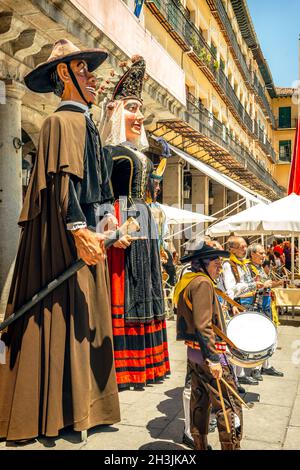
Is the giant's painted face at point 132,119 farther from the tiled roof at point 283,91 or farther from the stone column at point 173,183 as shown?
the tiled roof at point 283,91

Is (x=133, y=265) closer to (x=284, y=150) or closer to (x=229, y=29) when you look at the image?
(x=229, y=29)

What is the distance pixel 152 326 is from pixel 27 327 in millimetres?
1653

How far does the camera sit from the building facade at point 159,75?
7.02m

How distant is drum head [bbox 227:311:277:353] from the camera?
354 centimetres

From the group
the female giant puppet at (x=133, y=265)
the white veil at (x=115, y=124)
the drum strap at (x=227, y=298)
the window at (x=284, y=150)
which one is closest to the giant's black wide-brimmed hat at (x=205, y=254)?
the drum strap at (x=227, y=298)

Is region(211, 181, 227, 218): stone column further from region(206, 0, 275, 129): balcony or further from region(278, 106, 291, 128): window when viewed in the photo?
region(278, 106, 291, 128): window

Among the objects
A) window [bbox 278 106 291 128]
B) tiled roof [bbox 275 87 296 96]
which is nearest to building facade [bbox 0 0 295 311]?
tiled roof [bbox 275 87 296 96]

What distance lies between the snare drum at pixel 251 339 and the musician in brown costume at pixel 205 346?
99 mm

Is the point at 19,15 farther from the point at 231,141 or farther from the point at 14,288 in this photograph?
the point at 231,141

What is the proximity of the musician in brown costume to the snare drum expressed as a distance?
10 cm

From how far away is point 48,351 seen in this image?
3406 mm

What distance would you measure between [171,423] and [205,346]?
1.11 metres

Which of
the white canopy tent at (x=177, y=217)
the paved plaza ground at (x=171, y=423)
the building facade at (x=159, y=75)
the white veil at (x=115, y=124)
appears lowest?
the paved plaza ground at (x=171, y=423)

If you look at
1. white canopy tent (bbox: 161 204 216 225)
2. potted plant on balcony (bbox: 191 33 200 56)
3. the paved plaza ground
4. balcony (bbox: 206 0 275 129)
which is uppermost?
balcony (bbox: 206 0 275 129)
